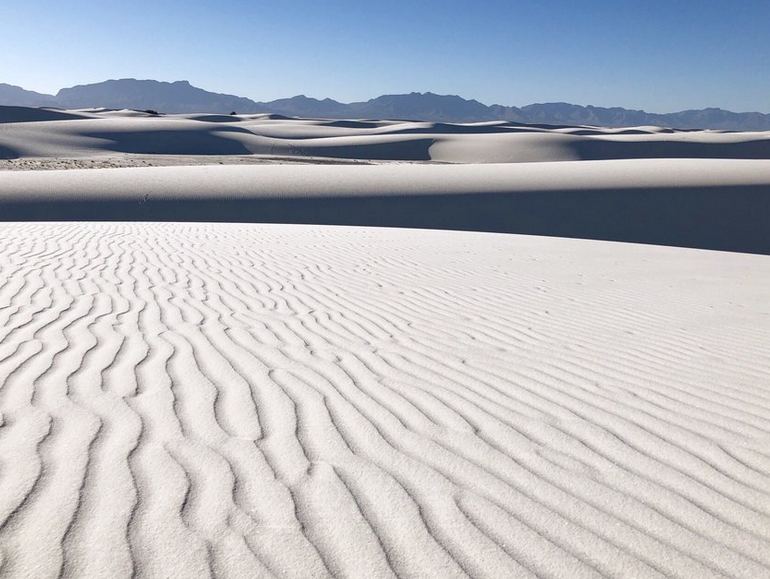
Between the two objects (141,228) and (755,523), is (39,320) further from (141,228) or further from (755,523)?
(141,228)

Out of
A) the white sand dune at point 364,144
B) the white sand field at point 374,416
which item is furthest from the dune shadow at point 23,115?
the white sand field at point 374,416

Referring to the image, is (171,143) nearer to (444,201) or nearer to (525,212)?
(444,201)

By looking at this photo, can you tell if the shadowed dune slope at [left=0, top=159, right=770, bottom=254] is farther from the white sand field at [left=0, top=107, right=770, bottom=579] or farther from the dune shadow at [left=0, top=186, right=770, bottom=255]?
the white sand field at [left=0, top=107, right=770, bottom=579]

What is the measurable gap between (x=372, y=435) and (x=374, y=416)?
236 mm

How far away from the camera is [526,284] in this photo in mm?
7848

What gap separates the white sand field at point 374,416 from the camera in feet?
7.30

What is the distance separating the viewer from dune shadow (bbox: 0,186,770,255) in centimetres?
1825

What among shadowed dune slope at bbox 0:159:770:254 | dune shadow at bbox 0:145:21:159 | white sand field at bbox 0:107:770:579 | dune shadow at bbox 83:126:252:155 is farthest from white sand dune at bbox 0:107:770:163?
white sand field at bbox 0:107:770:579

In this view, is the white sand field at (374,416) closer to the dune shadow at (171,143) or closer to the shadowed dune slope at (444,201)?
the shadowed dune slope at (444,201)

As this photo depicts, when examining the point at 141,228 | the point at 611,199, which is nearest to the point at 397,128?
the point at 611,199

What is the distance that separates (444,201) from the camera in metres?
19.9

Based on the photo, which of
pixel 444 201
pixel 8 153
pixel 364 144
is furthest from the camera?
pixel 364 144

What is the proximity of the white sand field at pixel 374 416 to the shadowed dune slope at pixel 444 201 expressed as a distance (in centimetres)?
894

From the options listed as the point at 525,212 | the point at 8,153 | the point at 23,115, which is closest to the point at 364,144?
the point at 8,153
